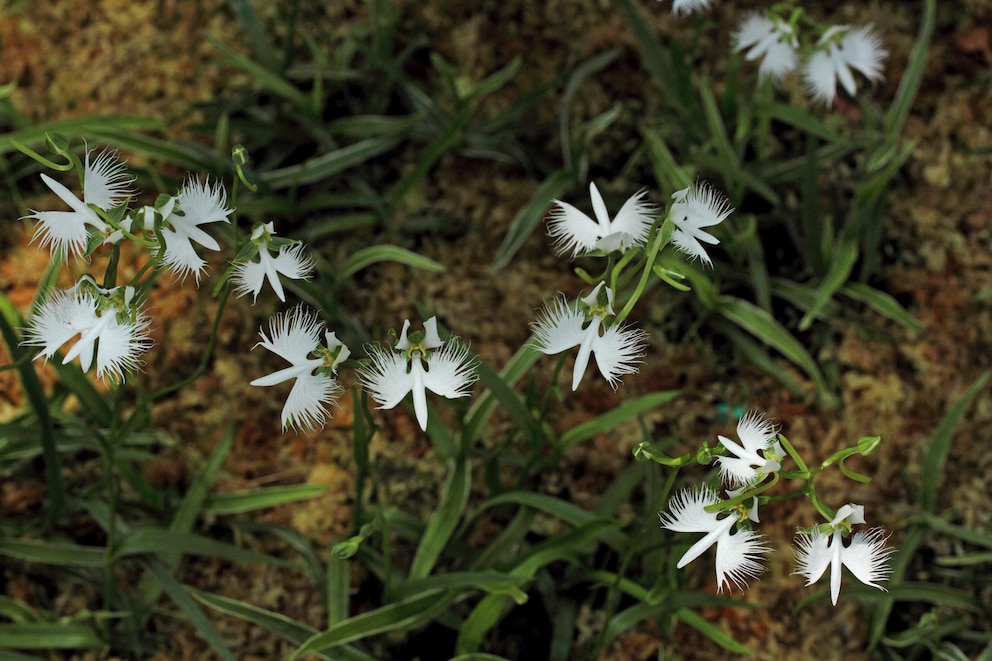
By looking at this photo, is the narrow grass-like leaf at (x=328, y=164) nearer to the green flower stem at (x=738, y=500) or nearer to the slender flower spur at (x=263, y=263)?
the slender flower spur at (x=263, y=263)

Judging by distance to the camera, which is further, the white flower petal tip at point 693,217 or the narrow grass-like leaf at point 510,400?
the narrow grass-like leaf at point 510,400

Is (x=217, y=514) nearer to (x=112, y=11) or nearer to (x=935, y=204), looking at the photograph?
(x=112, y=11)

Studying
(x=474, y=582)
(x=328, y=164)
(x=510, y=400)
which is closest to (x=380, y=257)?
(x=328, y=164)

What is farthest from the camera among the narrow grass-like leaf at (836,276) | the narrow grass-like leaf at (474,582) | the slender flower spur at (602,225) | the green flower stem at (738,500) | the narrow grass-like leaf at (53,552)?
the narrow grass-like leaf at (836,276)

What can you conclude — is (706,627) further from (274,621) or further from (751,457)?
(274,621)

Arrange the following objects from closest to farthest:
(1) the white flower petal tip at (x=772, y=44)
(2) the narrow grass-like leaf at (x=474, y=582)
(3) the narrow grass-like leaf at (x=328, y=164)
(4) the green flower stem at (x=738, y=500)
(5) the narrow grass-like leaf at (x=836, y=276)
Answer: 1. (4) the green flower stem at (x=738, y=500)
2. (2) the narrow grass-like leaf at (x=474, y=582)
3. (1) the white flower petal tip at (x=772, y=44)
4. (5) the narrow grass-like leaf at (x=836, y=276)
5. (3) the narrow grass-like leaf at (x=328, y=164)

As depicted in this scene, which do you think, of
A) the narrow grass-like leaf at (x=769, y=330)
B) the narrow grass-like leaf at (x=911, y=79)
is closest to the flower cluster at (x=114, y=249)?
the narrow grass-like leaf at (x=769, y=330)
